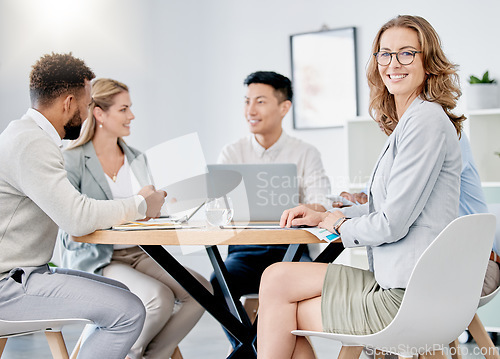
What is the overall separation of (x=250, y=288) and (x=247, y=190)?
0.54 m

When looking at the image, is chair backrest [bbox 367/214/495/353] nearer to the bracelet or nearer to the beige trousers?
the bracelet

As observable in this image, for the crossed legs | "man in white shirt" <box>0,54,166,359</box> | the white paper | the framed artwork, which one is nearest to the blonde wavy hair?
"man in white shirt" <box>0,54,166,359</box>

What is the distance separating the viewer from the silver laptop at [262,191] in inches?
88.0

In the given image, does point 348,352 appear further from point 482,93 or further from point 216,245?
point 482,93

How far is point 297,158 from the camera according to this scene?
3.18m

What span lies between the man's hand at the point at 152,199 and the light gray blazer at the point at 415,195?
2.83 feet

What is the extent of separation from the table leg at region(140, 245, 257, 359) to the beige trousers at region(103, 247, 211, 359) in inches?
12.0

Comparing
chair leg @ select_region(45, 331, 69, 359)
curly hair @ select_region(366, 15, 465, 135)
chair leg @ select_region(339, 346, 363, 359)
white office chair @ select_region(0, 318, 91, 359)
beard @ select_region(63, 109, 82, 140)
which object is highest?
curly hair @ select_region(366, 15, 465, 135)

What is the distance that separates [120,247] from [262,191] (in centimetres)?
71

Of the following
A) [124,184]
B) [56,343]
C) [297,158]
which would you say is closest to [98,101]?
[124,184]

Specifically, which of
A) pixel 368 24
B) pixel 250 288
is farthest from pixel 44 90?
pixel 368 24

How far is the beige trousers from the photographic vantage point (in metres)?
2.36

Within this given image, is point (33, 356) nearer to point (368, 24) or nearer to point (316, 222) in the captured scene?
point (316, 222)

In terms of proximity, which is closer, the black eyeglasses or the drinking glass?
the black eyeglasses
